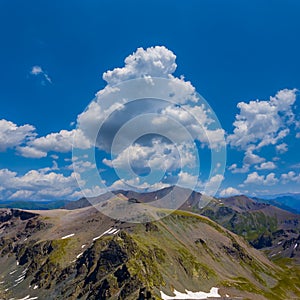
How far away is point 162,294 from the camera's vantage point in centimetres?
17950

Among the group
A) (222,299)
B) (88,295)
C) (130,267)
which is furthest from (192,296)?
(88,295)

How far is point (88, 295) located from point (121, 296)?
27099 millimetres

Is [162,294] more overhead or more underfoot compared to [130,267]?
more underfoot

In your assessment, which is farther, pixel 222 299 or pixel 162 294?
pixel 222 299

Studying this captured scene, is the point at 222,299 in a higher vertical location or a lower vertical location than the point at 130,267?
lower

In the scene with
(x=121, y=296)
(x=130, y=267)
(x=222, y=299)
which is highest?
(x=130, y=267)

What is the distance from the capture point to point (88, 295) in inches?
7756

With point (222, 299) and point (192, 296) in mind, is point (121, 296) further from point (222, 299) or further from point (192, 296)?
A: point (222, 299)

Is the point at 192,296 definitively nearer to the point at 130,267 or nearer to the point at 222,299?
the point at 222,299

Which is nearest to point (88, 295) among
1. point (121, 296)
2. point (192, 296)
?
point (121, 296)

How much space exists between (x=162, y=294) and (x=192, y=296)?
1128 inches

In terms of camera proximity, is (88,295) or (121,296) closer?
(121,296)

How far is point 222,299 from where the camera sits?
654 feet

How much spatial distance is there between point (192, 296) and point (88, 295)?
5956 cm
